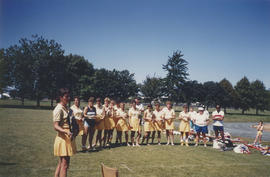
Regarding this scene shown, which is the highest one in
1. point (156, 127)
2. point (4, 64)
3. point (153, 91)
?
point (4, 64)

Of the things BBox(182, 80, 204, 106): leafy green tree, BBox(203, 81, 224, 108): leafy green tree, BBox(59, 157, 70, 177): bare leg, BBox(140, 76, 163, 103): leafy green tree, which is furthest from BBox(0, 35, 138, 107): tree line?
BBox(59, 157, 70, 177): bare leg

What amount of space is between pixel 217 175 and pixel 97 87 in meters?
56.7

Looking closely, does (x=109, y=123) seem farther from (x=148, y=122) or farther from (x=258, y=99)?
(x=258, y=99)

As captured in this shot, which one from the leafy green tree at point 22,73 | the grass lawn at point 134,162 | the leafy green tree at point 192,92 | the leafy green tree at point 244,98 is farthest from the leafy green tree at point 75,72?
the leafy green tree at point 244,98

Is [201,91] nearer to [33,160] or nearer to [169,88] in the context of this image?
[169,88]

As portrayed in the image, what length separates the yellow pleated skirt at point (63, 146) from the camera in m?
5.23

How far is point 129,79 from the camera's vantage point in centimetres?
8650

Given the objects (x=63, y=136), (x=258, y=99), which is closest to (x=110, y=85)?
(x=258, y=99)

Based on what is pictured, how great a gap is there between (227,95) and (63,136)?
3114 inches

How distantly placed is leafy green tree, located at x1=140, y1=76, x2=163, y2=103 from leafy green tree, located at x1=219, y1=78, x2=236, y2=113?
22.2m

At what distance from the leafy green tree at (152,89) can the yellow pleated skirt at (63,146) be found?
65252 millimetres

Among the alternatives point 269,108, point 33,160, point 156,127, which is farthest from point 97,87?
point 269,108

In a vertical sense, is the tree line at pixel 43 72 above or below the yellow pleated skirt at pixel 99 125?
above

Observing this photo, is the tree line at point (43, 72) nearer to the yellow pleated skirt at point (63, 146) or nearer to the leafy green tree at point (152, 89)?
the leafy green tree at point (152, 89)
